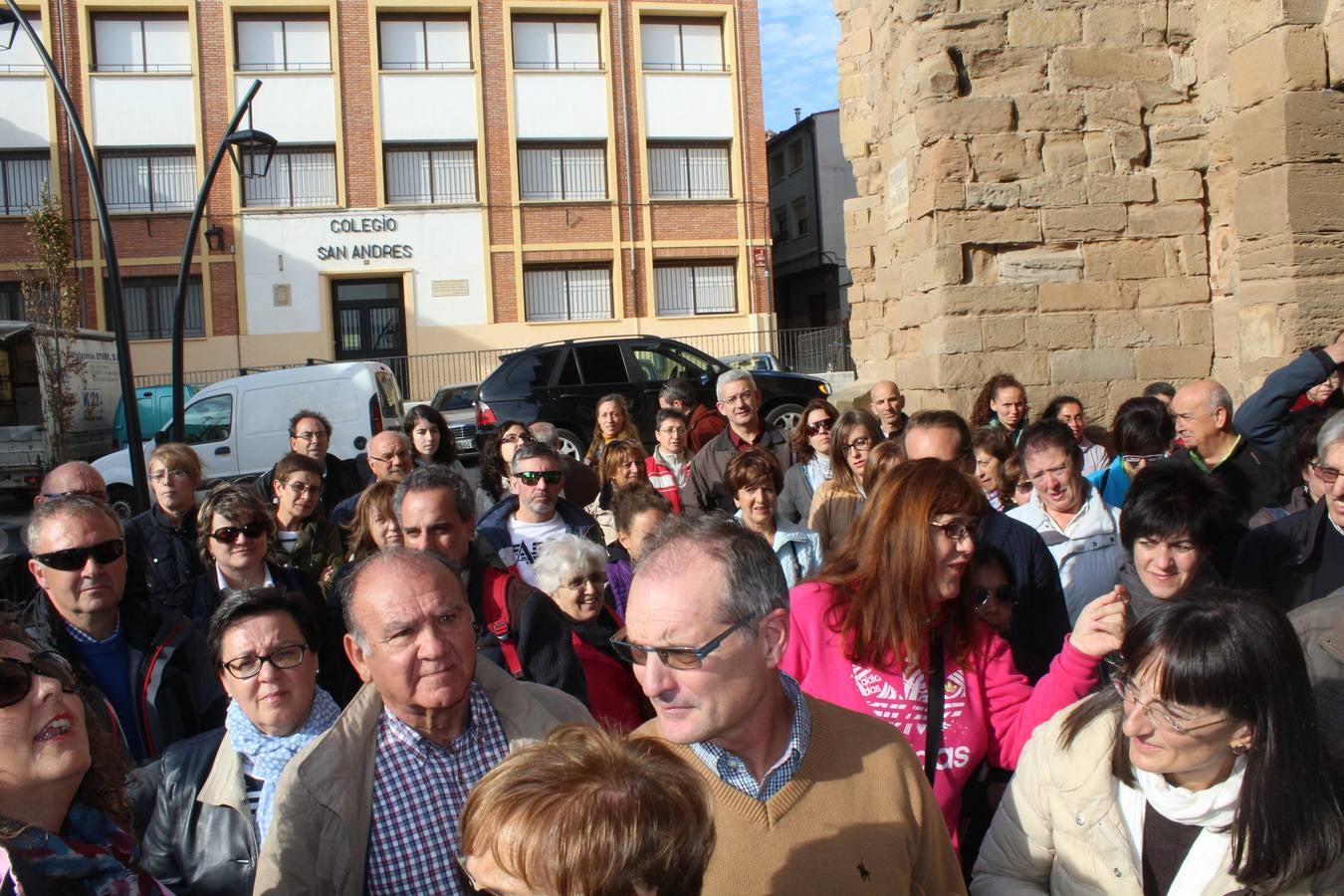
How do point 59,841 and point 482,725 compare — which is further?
point 482,725

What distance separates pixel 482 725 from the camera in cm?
273

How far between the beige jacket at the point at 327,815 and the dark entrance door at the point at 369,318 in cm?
2682

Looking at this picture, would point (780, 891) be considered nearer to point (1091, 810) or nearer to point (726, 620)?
point (726, 620)

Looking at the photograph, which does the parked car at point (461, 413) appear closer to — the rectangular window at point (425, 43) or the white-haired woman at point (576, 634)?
the white-haired woman at point (576, 634)

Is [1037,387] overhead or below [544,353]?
below

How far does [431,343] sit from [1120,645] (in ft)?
87.8

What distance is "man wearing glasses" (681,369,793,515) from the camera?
6781 millimetres

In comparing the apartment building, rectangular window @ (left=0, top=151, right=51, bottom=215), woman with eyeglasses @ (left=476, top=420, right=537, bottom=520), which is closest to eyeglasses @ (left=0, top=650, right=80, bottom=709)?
woman with eyeglasses @ (left=476, top=420, right=537, bottom=520)

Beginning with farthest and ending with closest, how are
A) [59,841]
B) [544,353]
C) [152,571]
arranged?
[544,353] → [152,571] → [59,841]

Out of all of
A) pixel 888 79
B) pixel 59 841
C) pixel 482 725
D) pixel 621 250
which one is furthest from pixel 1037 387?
pixel 621 250

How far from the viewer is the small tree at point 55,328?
17.1m

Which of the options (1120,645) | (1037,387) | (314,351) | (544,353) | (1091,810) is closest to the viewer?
(1091,810)

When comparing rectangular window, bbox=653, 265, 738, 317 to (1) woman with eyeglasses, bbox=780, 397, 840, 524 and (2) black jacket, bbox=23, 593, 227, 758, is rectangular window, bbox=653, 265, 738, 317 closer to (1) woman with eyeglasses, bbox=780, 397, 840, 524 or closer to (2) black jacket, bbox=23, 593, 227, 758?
(1) woman with eyeglasses, bbox=780, 397, 840, 524

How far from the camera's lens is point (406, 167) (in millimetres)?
28281
